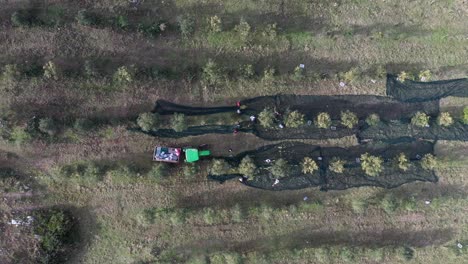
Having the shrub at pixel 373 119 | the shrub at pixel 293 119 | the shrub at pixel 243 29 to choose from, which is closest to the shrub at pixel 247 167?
the shrub at pixel 293 119

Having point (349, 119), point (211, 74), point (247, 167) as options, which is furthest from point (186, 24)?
point (349, 119)

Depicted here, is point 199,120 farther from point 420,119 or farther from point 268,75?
point 420,119

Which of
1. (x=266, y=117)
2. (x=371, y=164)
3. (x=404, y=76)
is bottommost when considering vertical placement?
(x=371, y=164)

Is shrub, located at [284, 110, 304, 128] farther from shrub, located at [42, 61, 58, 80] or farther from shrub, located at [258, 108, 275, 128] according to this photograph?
shrub, located at [42, 61, 58, 80]

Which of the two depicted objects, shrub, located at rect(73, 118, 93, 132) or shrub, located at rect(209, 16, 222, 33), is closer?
shrub, located at rect(73, 118, 93, 132)

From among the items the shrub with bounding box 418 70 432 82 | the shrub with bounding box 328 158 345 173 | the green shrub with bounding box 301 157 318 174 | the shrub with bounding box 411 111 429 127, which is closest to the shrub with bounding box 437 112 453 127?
the shrub with bounding box 411 111 429 127

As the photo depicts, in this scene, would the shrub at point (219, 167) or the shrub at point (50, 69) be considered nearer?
the shrub at point (50, 69)

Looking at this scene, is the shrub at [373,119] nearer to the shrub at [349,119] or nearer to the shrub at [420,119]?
the shrub at [349,119]
